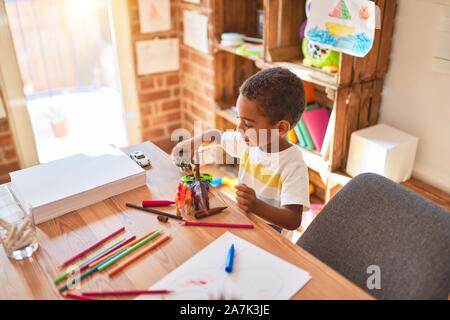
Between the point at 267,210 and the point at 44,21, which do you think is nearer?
the point at 267,210

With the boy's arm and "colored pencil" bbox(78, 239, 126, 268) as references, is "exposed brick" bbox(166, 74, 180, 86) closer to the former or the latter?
the boy's arm

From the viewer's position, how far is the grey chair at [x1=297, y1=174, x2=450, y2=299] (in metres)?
0.87

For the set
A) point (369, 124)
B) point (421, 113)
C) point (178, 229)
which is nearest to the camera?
point (178, 229)

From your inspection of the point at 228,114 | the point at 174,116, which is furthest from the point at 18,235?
the point at 174,116

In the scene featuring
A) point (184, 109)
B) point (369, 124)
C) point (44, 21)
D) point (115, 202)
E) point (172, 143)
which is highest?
point (44, 21)

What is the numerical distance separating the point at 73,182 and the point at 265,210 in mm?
523

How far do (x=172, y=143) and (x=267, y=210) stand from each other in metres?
2.04

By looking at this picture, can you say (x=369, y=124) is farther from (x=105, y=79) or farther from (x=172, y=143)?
(x=105, y=79)

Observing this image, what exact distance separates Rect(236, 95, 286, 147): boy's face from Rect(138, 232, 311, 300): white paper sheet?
40 cm

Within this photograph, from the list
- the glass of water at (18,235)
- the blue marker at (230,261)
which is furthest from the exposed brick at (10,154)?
the blue marker at (230,261)

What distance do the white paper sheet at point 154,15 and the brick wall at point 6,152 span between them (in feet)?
3.27

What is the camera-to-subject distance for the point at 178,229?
103 centimetres

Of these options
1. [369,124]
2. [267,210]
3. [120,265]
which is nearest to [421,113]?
[369,124]

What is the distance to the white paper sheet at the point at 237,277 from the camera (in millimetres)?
835
